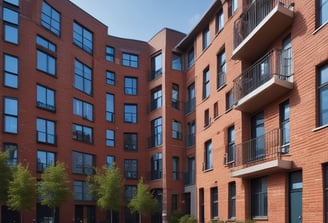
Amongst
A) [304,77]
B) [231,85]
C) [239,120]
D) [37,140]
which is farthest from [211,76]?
[37,140]

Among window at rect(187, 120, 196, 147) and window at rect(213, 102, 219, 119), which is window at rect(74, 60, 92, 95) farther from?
window at rect(213, 102, 219, 119)

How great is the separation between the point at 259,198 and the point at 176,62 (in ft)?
80.5

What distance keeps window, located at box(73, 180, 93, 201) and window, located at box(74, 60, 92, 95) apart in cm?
802


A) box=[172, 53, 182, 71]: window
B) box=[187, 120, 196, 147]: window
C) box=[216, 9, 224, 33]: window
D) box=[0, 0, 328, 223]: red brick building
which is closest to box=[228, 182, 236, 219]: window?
box=[0, 0, 328, 223]: red brick building

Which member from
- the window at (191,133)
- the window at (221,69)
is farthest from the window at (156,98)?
the window at (221,69)

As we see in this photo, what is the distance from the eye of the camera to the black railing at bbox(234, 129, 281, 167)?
18.4 metres

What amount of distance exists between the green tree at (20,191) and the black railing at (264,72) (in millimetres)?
15551

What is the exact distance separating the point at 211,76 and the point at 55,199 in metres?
13.5

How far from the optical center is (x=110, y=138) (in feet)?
150

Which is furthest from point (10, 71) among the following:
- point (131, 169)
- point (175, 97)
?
point (131, 169)

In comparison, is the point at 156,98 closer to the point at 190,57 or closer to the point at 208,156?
the point at 190,57

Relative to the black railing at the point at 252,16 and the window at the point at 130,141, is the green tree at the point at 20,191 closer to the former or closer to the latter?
the window at the point at 130,141

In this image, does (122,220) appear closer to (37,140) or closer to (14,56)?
(37,140)

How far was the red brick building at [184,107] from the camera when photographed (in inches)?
655
